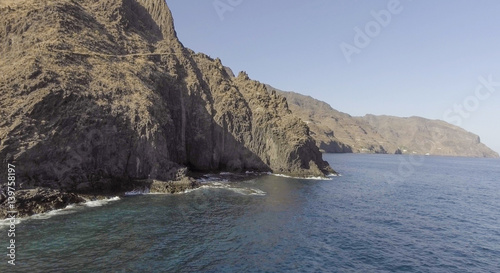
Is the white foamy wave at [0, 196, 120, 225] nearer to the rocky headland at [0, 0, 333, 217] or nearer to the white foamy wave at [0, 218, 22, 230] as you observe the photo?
the white foamy wave at [0, 218, 22, 230]

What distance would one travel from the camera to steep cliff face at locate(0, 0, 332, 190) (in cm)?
4447

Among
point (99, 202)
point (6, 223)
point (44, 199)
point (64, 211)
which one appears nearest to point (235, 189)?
point (99, 202)

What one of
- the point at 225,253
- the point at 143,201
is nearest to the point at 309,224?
the point at 225,253

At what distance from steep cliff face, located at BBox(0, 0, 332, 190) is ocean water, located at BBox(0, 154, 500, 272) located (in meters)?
9.78

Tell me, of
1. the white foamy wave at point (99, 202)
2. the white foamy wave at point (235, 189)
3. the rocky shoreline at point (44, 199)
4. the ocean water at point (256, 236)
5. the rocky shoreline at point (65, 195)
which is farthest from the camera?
the white foamy wave at point (235, 189)

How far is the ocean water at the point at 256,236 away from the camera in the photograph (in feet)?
85.9

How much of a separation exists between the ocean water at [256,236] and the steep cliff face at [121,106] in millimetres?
9779

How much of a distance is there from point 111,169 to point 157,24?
57.0 metres

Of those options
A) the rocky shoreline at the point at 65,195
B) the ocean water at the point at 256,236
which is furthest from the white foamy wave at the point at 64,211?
the rocky shoreline at the point at 65,195

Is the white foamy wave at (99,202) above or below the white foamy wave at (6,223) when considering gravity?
above

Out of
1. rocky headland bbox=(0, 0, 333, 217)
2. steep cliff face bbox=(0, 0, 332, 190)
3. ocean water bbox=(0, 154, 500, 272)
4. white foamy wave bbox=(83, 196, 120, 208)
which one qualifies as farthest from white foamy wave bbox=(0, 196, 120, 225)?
steep cliff face bbox=(0, 0, 332, 190)

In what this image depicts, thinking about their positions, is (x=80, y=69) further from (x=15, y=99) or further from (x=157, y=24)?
(x=157, y=24)

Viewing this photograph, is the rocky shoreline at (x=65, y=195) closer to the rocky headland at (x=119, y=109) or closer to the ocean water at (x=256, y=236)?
the rocky headland at (x=119, y=109)

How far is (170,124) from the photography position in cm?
6538
